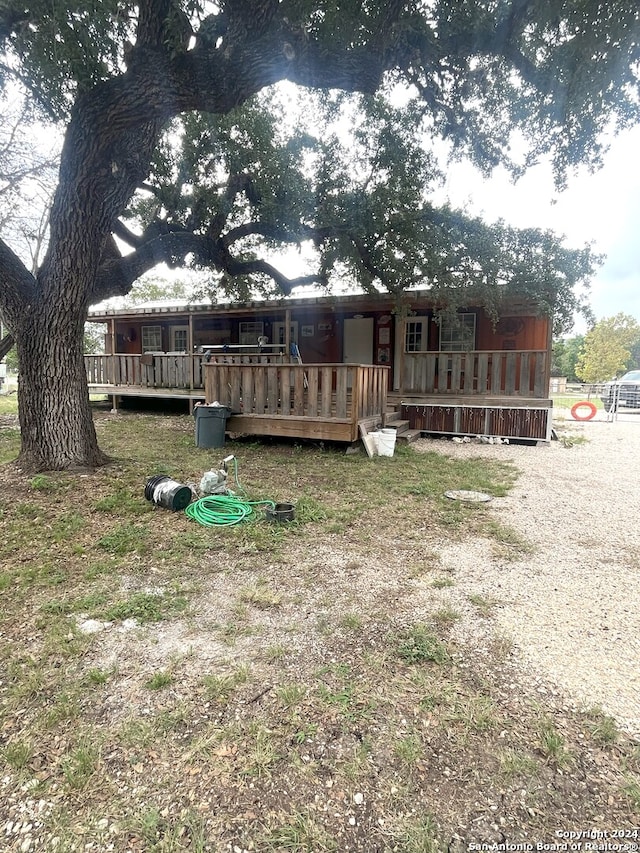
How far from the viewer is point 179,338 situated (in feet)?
49.3

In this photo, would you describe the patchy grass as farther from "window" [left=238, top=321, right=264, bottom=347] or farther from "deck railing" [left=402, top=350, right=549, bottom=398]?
"window" [left=238, top=321, right=264, bottom=347]

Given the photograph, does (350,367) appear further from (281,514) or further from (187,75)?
(187,75)

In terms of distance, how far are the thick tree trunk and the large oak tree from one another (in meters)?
0.01

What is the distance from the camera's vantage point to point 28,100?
676cm

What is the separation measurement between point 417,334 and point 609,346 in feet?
99.8

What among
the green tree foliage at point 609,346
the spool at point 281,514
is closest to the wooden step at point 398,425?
the spool at point 281,514

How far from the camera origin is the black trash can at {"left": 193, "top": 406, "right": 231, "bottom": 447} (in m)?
7.48

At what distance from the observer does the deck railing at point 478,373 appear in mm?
8969

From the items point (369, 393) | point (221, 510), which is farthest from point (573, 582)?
point (369, 393)

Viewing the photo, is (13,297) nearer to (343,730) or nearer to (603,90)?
(343,730)

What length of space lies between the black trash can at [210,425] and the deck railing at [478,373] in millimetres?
4343

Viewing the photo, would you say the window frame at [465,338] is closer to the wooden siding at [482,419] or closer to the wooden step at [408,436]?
the wooden siding at [482,419]

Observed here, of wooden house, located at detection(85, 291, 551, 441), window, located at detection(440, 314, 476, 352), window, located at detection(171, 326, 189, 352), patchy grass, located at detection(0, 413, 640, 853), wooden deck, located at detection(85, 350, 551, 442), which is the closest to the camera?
patchy grass, located at detection(0, 413, 640, 853)

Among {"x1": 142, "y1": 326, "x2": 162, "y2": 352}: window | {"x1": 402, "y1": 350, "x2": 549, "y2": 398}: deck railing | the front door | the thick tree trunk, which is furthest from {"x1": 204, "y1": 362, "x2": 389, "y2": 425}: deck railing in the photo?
{"x1": 142, "y1": 326, "x2": 162, "y2": 352}: window
